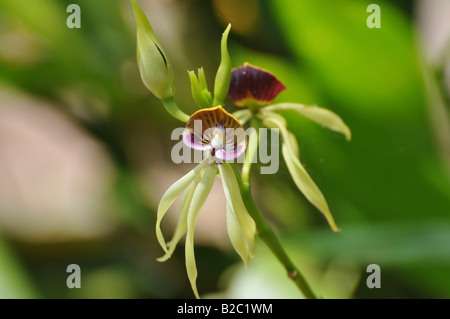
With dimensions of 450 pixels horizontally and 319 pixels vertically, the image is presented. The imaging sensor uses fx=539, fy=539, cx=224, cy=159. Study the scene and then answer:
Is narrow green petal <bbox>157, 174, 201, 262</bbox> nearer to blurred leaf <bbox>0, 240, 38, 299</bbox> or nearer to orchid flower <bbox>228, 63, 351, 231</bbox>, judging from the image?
orchid flower <bbox>228, 63, 351, 231</bbox>

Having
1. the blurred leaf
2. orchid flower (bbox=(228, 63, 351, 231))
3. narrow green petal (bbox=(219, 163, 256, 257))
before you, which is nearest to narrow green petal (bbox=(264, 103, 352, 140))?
orchid flower (bbox=(228, 63, 351, 231))

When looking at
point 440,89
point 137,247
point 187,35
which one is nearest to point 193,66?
point 187,35

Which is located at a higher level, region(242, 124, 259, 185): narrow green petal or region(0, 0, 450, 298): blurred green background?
region(0, 0, 450, 298): blurred green background

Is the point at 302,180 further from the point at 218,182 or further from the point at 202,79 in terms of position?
the point at 218,182

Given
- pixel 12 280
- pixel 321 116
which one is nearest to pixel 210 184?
pixel 321 116

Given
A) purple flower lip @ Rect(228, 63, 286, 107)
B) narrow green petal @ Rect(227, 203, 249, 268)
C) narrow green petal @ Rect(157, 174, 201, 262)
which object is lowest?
narrow green petal @ Rect(227, 203, 249, 268)

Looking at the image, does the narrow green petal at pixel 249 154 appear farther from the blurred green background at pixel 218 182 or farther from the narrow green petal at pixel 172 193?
the blurred green background at pixel 218 182
